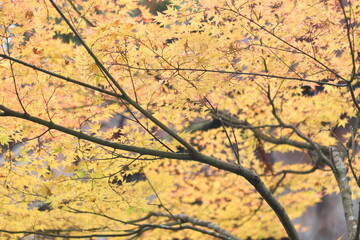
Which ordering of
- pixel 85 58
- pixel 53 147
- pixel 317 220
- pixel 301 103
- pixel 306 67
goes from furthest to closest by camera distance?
pixel 317 220
pixel 301 103
pixel 306 67
pixel 53 147
pixel 85 58

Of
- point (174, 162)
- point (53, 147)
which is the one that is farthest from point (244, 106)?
point (53, 147)

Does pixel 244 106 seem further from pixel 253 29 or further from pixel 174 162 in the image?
pixel 253 29

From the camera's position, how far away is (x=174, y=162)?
34.0 ft

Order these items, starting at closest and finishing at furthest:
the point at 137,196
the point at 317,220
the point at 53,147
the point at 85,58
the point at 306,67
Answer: the point at 85,58
the point at 53,147
the point at 137,196
the point at 306,67
the point at 317,220

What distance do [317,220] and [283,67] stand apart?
8099mm

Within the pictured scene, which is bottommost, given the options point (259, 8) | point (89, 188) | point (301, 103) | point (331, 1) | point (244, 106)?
point (89, 188)

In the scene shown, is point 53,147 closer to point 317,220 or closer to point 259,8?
point 259,8

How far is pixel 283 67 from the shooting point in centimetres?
429

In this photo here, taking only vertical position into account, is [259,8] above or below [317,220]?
below

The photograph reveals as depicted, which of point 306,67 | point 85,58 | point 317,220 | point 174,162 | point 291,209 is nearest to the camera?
point 85,58

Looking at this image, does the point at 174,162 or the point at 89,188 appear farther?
the point at 174,162

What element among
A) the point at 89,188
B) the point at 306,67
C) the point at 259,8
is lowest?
the point at 89,188

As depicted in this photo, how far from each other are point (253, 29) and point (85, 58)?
6.94 feet

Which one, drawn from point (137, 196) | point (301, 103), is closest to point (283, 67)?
point (137, 196)
